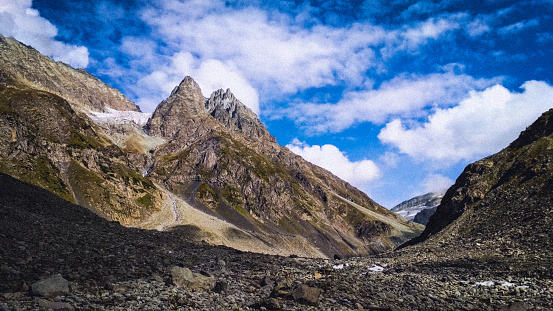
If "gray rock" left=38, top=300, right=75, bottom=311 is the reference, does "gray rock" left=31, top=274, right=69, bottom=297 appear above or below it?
above

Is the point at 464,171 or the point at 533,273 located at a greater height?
the point at 464,171

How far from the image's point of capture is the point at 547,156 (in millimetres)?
71438

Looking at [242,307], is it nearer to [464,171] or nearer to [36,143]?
[464,171]

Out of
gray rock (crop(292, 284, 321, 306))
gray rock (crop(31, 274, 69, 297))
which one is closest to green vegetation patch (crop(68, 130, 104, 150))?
gray rock (crop(31, 274, 69, 297))

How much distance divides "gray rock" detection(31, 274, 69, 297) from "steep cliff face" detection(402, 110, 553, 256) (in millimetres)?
54642

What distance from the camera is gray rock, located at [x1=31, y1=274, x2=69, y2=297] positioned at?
18.1 m

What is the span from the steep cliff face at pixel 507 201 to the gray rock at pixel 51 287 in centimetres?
5464

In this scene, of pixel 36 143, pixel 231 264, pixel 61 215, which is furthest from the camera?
pixel 36 143

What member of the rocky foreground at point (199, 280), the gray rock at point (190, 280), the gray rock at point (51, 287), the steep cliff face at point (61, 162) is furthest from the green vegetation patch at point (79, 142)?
the gray rock at point (51, 287)

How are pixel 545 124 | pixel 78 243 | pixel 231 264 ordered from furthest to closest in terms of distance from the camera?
pixel 545 124
pixel 231 264
pixel 78 243

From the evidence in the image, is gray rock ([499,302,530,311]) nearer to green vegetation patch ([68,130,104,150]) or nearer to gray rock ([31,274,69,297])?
gray rock ([31,274,69,297])

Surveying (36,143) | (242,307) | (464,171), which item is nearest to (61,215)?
(242,307)

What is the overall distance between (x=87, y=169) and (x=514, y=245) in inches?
7070

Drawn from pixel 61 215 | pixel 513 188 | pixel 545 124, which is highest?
pixel 545 124
